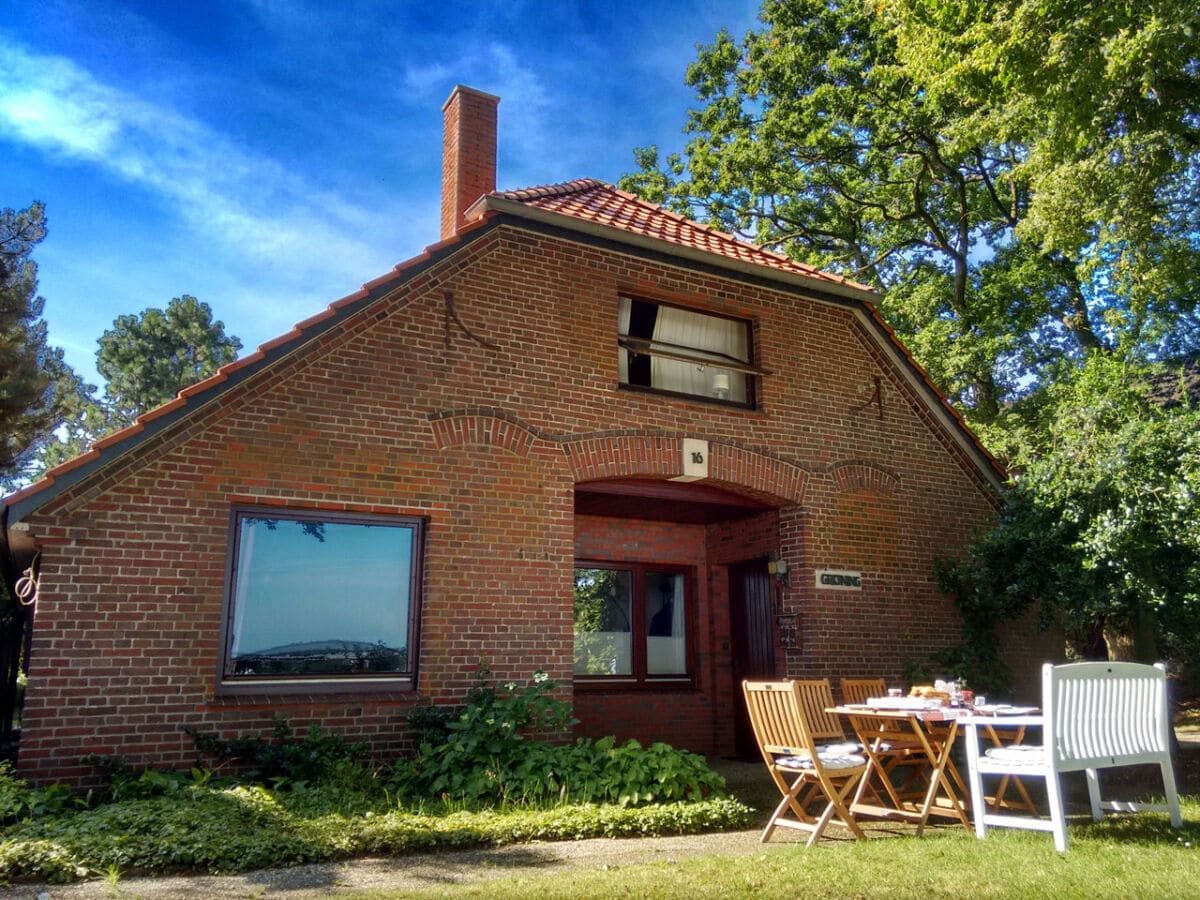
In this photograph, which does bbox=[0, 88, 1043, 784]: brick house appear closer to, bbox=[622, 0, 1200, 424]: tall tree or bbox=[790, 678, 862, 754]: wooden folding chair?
bbox=[790, 678, 862, 754]: wooden folding chair

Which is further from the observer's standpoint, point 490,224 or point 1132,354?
point 1132,354

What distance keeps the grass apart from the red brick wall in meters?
3.17

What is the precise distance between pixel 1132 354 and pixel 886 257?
6.25m

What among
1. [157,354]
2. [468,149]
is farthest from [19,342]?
[157,354]

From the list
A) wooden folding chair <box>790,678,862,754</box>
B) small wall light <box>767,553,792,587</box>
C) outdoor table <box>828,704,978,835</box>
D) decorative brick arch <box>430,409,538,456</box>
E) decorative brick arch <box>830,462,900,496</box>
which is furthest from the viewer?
decorative brick arch <box>830,462,900,496</box>

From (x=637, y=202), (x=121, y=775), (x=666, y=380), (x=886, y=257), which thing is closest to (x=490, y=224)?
(x=666, y=380)

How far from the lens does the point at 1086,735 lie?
6023 mm

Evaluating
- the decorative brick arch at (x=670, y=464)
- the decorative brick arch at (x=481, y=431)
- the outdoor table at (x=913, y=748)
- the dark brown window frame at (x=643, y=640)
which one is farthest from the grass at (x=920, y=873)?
the dark brown window frame at (x=643, y=640)

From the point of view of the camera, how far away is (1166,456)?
28.6 feet

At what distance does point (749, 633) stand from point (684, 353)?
367 cm

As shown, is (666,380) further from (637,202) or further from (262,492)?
(262,492)

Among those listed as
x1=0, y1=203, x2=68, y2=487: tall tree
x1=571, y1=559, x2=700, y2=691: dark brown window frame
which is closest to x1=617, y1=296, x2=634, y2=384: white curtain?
x1=571, y1=559, x2=700, y2=691: dark brown window frame

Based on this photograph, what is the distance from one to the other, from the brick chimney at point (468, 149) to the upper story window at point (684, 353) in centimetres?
265

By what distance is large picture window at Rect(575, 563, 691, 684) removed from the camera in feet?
37.0
